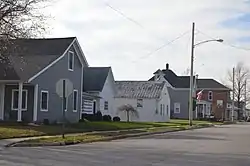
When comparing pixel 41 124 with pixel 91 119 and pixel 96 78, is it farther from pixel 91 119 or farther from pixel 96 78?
pixel 96 78

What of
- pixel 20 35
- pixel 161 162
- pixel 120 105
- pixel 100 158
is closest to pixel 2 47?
pixel 20 35

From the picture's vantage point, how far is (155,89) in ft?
221

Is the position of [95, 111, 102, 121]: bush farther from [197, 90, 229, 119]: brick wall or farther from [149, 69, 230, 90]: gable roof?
[197, 90, 229, 119]: brick wall

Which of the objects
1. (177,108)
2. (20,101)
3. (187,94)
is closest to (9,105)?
(20,101)

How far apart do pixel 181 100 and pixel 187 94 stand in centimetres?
154

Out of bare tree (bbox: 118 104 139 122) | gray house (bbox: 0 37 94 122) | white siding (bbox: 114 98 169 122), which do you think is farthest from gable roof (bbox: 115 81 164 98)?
gray house (bbox: 0 37 94 122)

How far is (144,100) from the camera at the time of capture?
67000 millimetres

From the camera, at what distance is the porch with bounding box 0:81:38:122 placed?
1531 inches

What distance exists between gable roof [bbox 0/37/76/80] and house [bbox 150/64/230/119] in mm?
40566

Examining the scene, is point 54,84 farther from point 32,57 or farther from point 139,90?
point 139,90

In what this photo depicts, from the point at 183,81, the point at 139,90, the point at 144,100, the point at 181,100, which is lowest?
the point at 144,100

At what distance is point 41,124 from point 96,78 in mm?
18045

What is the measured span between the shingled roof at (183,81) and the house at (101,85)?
38341 millimetres

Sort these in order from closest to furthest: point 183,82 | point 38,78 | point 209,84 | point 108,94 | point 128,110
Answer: point 38,78 < point 108,94 < point 128,110 < point 183,82 < point 209,84
